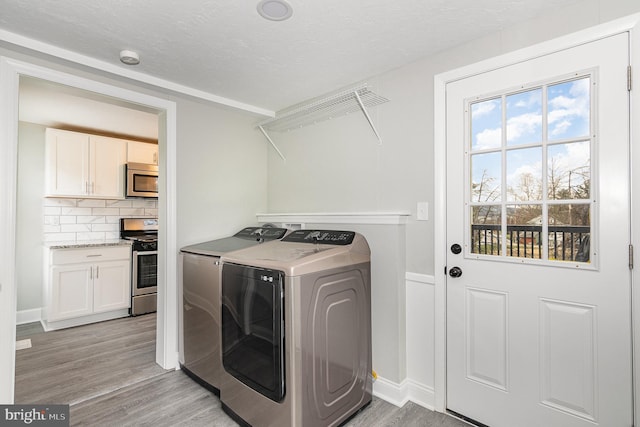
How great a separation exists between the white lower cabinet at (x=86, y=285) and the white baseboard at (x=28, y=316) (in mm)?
307

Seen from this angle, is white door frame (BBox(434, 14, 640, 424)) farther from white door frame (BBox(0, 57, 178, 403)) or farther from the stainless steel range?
the stainless steel range

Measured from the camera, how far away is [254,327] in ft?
5.90

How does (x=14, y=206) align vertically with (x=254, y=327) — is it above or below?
above

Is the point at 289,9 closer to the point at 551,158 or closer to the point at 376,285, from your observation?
the point at 551,158

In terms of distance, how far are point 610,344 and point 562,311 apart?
21 cm

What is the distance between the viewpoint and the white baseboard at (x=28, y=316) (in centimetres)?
368

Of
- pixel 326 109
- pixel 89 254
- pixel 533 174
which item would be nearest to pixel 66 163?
pixel 89 254

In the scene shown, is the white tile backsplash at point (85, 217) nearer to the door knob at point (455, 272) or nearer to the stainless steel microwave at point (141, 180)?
the stainless steel microwave at point (141, 180)

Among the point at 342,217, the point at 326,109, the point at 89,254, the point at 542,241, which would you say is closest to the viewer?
the point at 542,241

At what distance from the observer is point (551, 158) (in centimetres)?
164

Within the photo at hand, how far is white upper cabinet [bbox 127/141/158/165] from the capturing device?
4219mm

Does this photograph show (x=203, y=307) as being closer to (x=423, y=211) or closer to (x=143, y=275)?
(x=423, y=211)

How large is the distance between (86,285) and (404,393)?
359 centimetres

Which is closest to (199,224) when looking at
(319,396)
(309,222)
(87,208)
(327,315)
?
(309,222)
